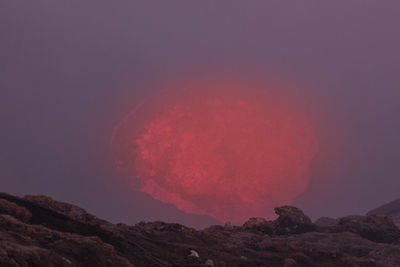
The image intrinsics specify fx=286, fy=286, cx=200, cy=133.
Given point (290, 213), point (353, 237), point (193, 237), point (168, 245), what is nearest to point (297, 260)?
point (193, 237)

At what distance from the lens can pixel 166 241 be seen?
1603 inches

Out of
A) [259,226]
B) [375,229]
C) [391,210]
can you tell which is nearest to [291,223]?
[259,226]

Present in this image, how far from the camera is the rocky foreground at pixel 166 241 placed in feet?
71.9

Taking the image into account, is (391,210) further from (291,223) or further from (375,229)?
(291,223)

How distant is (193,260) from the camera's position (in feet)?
111

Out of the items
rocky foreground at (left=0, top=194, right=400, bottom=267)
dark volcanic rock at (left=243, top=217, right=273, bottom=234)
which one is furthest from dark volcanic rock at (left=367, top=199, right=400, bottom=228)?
dark volcanic rock at (left=243, top=217, right=273, bottom=234)

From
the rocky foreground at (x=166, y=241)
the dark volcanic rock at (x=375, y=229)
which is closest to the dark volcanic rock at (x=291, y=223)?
the rocky foreground at (x=166, y=241)

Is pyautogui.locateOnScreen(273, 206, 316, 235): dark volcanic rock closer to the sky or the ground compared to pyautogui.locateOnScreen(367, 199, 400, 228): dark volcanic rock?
closer to the ground

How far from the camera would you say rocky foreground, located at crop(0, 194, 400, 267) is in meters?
21.9

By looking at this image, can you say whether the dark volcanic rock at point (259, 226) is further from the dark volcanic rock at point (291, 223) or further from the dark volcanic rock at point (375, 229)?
the dark volcanic rock at point (375, 229)

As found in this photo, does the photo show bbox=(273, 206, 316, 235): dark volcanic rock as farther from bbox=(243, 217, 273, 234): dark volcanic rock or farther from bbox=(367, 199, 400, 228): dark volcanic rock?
bbox=(367, 199, 400, 228): dark volcanic rock

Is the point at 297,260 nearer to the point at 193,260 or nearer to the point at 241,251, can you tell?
the point at 241,251

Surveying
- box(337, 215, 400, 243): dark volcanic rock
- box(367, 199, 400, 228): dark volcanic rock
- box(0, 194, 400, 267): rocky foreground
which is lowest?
box(0, 194, 400, 267): rocky foreground

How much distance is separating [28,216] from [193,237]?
2599cm
